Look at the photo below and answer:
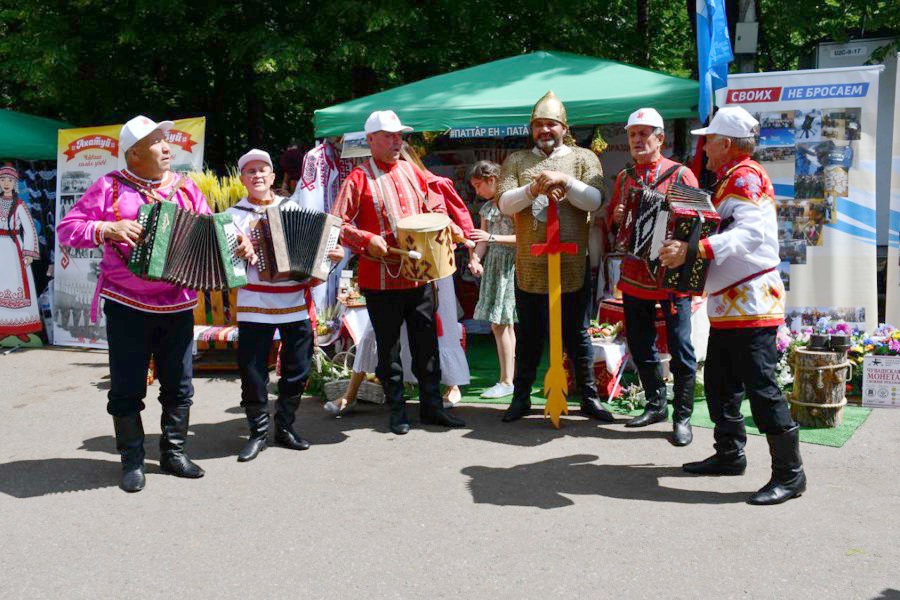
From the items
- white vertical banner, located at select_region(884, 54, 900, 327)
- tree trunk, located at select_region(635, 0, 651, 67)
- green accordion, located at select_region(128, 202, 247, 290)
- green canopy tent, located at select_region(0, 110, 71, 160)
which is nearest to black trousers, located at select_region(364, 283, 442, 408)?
green accordion, located at select_region(128, 202, 247, 290)

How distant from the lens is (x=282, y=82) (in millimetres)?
10852

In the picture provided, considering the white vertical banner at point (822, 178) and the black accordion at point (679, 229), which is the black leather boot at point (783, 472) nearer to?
the black accordion at point (679, 229)

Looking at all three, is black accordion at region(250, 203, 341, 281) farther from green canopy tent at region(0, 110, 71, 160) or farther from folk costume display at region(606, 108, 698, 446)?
green canopy tent at region(0, 110, 71, 160)

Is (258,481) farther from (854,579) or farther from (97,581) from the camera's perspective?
(854,579)

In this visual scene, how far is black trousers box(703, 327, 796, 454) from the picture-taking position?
4.17 meters

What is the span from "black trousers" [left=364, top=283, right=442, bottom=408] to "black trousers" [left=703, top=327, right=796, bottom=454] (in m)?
1.88

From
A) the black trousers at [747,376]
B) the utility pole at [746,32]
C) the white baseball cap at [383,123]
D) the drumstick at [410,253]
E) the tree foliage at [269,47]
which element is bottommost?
the black trousers at [747,376]

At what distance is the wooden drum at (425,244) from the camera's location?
5195 millimetres

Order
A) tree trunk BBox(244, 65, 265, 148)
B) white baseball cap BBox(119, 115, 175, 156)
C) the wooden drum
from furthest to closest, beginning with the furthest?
tree trunk BBox(244, 65, 265, 148) → the wooden drum → white baseball cap BBox(119, 115, 175, 156)

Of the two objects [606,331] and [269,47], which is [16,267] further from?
[606,331]

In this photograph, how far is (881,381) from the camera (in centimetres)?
605

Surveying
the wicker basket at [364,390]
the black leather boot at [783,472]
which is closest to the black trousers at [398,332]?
the wicker basket at [364,390]

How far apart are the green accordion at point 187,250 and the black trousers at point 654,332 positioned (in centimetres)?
239

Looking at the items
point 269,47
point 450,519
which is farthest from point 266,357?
point 269,47
